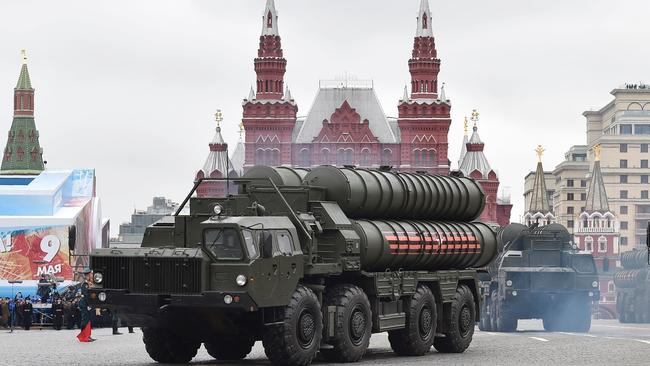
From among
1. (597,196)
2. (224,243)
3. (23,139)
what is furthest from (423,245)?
(597,196)

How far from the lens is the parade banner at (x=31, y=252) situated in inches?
3095

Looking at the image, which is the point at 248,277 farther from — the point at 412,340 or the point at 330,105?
the point at 330,105

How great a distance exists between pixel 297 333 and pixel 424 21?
4244 inches

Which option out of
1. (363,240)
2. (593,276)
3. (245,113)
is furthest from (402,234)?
(245,113)

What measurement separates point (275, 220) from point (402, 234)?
3.36 m

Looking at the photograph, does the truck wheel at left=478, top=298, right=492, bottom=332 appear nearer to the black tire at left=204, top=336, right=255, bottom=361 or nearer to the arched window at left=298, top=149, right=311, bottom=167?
the black tire at left=204, top=336, right=255, bottom=361

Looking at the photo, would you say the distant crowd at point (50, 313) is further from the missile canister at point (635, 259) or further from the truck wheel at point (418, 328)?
the truck wheel at point (418, 328)

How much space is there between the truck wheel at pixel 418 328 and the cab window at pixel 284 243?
397 centimetres

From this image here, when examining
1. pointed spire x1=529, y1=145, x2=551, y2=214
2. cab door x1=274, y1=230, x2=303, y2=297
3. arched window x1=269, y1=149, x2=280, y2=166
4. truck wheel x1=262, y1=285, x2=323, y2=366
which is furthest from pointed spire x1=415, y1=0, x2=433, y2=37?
→ truck wheel x1=262, y1=285, x2=323, y2=366

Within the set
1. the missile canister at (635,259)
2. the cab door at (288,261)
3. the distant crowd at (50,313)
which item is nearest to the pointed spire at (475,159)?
the missile canister at (635,259)

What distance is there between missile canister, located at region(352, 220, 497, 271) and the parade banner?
5554 cm

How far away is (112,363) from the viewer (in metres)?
20.9

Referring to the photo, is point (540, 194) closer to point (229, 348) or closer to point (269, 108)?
point (269, 108)

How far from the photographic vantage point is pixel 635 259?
59.1m
